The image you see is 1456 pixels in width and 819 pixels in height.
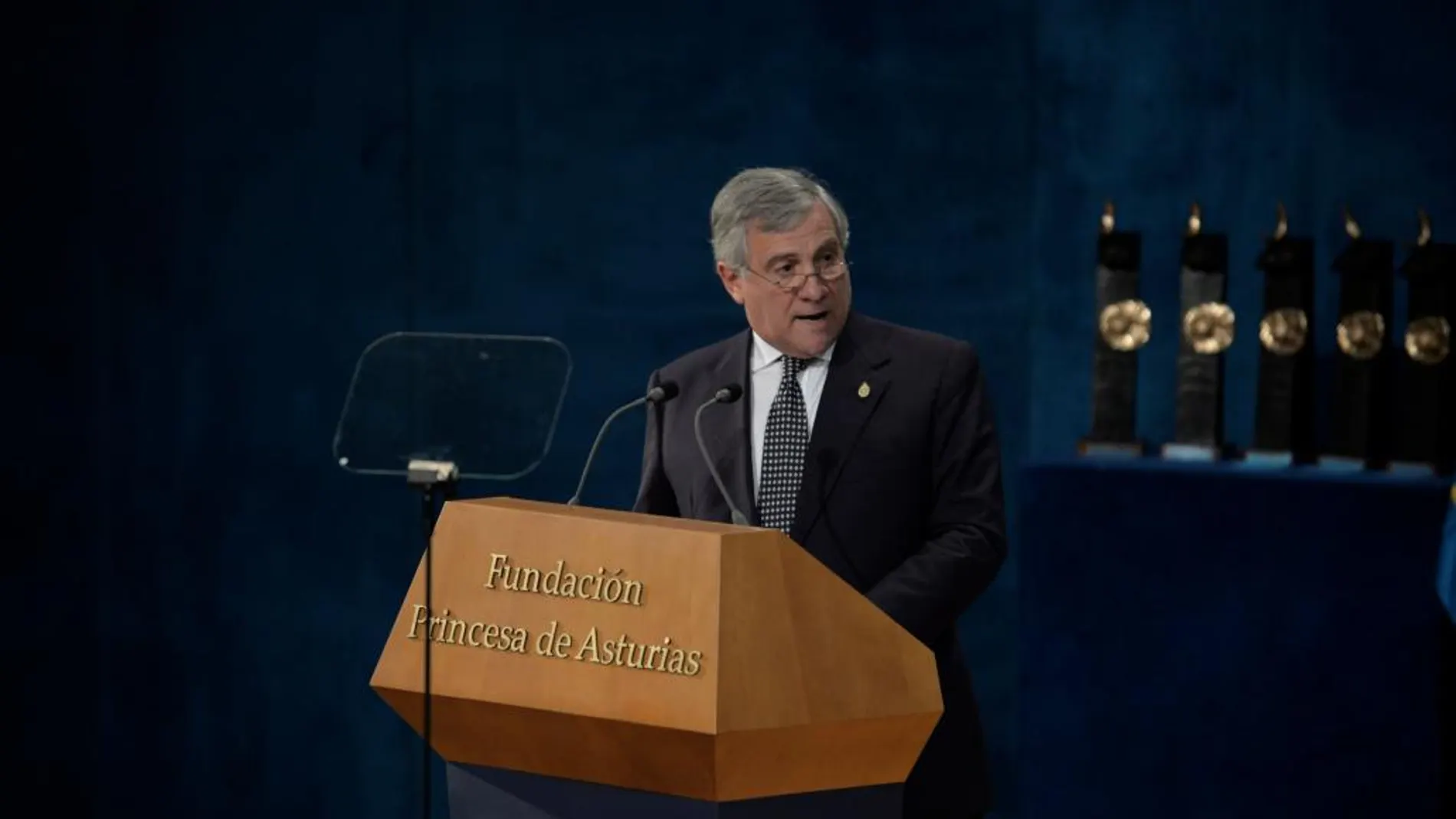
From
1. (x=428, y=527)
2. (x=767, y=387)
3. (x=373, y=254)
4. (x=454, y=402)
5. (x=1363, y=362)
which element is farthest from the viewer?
(x=373, y=254)

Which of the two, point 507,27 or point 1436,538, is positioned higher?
point 507,27

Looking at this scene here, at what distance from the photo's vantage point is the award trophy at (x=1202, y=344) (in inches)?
164

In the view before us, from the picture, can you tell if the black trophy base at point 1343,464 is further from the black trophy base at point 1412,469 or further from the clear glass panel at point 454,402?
the clear glass panel at point 454,402

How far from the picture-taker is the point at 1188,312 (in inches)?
165

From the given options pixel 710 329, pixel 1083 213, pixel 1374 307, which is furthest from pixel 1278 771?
pixel 710 329

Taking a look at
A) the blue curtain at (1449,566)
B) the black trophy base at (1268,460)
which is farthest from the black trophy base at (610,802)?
the black trophy base at (1268,460)

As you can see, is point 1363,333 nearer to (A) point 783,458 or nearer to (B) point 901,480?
(B) point 901,480

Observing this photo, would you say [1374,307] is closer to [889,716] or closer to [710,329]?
[710,329]

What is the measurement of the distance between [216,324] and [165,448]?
13.7 inches

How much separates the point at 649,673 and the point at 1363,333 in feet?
7.99

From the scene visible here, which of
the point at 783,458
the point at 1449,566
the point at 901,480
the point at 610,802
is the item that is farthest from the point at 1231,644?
the point at 610,802

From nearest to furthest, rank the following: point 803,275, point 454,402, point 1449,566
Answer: point 454,402 < point 803,275 < point 1449,566

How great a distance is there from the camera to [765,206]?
283 cm

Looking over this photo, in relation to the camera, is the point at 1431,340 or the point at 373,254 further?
the point at 373,254
